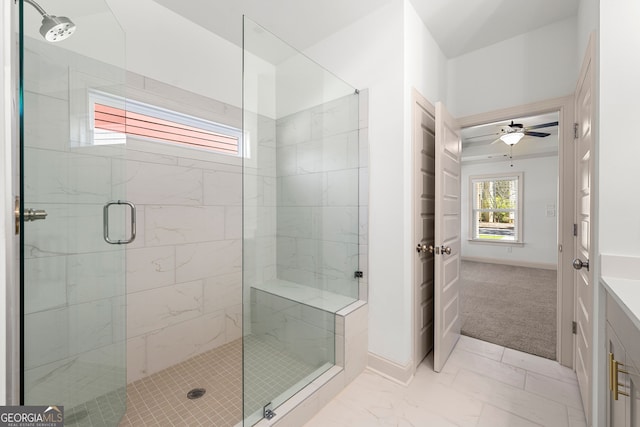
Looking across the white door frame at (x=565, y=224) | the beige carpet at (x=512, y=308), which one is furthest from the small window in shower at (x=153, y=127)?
the beige carpet at (x=512, y=308)

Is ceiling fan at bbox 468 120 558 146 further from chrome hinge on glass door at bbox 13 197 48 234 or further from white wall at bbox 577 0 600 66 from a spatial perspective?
chrome hinge on glass door at bbox 13 197 48 234

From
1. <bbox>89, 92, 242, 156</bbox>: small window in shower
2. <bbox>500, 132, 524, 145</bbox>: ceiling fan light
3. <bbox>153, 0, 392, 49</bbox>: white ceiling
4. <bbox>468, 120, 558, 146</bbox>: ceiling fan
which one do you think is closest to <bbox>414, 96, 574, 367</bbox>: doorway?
<bbox>153, 0, 392, 49</bbox>: white ceiling

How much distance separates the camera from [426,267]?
222cm

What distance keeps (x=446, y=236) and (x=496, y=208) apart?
511 cm

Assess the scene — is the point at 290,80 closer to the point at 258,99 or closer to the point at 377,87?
the point at 258,99

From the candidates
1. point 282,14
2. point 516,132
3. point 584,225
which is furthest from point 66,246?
point 516,132

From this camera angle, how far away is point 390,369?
1901 mm

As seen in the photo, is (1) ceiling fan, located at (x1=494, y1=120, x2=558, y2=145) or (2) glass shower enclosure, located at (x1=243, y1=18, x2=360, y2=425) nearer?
(2) glass shower enclosure, located at (x1=243, y1=18, x2=360, y2=425)

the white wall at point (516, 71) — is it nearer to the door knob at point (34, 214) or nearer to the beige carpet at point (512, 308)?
the beige carpet at point (512, 308)

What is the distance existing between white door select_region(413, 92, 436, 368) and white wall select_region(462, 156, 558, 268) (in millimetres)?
4819

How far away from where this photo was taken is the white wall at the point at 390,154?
185 centimetres

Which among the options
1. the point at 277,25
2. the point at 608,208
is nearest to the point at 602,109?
the point at 608,208

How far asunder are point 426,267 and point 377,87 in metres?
1.48

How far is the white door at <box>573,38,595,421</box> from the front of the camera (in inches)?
52.2
